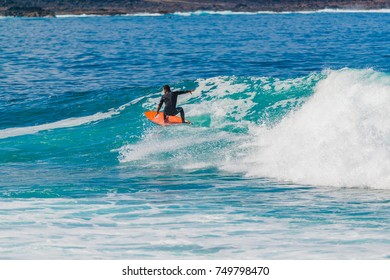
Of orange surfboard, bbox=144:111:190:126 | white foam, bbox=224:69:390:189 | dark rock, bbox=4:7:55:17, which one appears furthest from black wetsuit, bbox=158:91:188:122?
dark rock, bbox=4:7:55:17

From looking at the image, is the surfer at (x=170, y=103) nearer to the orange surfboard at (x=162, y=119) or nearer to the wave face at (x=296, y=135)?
the orange surfboard at (x=162, y=119)

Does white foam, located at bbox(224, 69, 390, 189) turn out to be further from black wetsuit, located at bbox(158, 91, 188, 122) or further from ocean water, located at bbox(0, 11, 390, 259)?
black wetsuit, located at bbox(158, 91, 188, 122)

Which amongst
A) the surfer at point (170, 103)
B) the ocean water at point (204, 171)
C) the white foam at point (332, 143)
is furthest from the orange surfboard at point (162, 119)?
the white foam at point (332, 143)

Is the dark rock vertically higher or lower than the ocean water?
higher

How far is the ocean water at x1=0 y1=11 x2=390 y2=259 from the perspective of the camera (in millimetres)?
11078

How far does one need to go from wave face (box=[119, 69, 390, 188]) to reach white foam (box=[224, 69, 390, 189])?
0.02 metres

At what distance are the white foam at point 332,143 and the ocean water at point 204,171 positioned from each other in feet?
0.14

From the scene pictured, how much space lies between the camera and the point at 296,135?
18.2 m

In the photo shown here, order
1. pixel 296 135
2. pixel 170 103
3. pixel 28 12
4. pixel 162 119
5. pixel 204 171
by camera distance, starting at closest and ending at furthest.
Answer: pixel 204 171 < pixel 296 135 < pixel 170 103 < pixel 162 119 < pixel 28 12

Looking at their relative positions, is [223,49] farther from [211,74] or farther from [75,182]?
[75,182]

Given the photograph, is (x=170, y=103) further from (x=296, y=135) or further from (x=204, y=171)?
(x=204, y=171)

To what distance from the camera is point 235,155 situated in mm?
18562

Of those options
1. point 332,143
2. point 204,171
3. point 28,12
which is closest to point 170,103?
point 204,171

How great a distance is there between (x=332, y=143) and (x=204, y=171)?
2.81 meters
